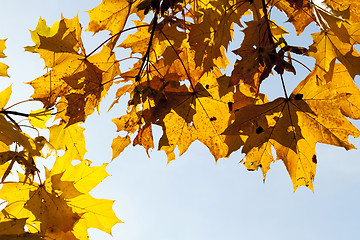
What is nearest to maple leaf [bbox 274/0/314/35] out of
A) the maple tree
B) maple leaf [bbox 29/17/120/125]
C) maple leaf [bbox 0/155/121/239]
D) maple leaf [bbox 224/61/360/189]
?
the maple tree

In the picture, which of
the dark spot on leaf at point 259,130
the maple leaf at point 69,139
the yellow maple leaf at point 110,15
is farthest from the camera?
the maple leaf at point 69,139

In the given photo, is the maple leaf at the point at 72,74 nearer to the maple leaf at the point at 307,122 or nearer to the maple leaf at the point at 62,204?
the maple leaf at the point at 62,204

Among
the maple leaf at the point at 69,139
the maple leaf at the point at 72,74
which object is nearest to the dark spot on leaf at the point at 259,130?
the maple leaf at the point at 72,74

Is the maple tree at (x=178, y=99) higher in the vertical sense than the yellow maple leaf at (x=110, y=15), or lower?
lower

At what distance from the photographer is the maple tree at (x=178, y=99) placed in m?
1.30

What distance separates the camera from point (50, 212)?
1.46 m

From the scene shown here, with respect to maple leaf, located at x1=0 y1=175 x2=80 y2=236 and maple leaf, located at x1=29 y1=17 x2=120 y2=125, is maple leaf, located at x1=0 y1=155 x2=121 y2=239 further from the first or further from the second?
maple leaf, located at x1=29 y1=17 x2=120 y2=125

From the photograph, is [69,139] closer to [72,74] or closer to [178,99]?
[72,74]

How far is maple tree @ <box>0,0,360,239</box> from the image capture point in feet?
4.26

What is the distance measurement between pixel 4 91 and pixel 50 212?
2.08ft

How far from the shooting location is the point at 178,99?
4.65ft

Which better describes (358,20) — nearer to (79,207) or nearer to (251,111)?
(251,111)

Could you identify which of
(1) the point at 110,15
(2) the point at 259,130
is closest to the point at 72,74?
(1) the point at 110,15

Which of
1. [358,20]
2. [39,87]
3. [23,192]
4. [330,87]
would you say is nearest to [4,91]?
[39,87]
